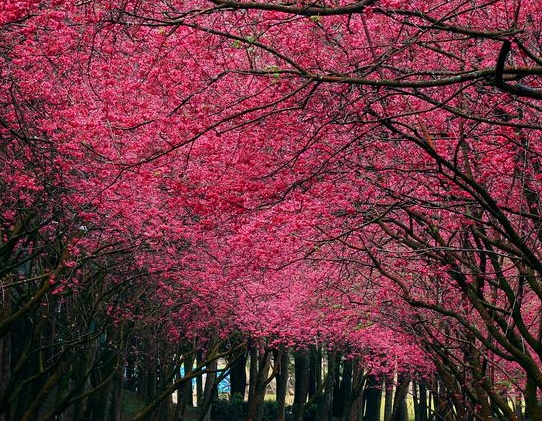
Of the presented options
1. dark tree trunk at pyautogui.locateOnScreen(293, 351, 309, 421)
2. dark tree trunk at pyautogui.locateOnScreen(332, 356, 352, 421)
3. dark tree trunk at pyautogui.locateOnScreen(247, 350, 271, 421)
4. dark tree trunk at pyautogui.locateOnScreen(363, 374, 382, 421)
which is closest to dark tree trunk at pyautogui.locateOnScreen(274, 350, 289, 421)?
dark tree trunk at pyautogui.locateOnScreen(293, 351, 309, 421)

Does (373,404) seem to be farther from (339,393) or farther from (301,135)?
(301,135)

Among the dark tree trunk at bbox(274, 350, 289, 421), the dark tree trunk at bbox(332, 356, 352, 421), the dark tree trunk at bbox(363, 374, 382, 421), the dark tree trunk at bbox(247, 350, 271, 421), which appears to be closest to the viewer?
the dark tree trunk at bbox(247, 350, 271, 421)

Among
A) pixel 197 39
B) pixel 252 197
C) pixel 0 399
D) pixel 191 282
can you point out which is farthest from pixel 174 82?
pixel 191 282

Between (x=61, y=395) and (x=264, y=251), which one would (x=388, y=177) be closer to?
(x=264, y=251)

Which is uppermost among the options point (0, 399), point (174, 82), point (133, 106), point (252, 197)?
point (133, 106)

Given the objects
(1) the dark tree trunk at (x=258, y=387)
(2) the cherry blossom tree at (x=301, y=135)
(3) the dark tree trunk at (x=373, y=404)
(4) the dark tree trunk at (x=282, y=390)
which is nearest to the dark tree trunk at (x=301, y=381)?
(4) the dark tree trunk at (x=282, y=390)

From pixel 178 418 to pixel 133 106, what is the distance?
19.7m

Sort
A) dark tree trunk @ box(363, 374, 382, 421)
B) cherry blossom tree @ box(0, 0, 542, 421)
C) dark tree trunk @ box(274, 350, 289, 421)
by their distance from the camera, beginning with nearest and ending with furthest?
cherry blossom tree @ box(0, 0, 542, 421), dark tree trunk @ box(274, 350, 289, 421), dark tree trunk @ box(363, 374, 382, 421)

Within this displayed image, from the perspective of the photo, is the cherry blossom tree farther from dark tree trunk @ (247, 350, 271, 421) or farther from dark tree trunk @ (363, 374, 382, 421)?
dark tree trunk @ (363, 374, 382, 421)

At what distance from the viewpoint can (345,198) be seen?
13.2 meters

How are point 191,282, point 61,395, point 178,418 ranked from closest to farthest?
point 61,395 < point 191,282 < point 178,418

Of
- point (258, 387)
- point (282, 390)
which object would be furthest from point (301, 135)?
point (282, 390)

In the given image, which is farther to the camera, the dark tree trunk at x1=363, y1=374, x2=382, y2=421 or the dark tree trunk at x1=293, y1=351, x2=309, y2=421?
the dark tree trunk at x1=363, y1=374, x2=382, y2=421

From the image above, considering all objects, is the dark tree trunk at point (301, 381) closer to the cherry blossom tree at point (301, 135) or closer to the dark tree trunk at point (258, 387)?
the dark tree trunk at point (258, 387)
